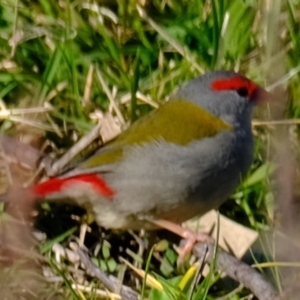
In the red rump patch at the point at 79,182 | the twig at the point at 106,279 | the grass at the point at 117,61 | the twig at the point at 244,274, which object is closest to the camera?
the twig at the point at 244,274

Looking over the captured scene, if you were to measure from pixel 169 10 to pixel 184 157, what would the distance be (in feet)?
3.78

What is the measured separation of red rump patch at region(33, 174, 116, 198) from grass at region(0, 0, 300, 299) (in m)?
0.27

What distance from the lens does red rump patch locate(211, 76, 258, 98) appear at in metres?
3.17

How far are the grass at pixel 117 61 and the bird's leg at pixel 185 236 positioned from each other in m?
0.14

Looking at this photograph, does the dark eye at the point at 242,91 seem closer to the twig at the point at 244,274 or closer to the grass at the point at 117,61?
the grass at the point at 117,61

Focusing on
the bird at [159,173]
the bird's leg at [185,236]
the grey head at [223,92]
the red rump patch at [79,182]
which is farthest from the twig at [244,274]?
the grey head at [223,92]

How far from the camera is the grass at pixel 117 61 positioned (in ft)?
10.8

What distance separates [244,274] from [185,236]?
423mm

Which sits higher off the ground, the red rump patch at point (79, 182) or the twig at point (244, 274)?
the red rump patch at point (79, 182)

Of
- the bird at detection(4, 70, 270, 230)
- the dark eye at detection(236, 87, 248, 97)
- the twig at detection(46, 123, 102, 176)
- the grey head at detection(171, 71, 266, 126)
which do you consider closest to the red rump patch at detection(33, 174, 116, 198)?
the bird at detection(4, 70, 270, 230)

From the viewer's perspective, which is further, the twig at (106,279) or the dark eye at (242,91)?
the dark eye at (242,91)

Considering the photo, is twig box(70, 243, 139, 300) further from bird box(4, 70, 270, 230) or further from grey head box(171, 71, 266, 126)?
grey head box(171, 71, 266, 126)

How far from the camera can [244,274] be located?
2553 mm

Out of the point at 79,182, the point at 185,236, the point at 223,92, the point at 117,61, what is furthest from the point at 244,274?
the point at 117,61
